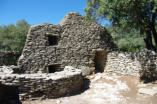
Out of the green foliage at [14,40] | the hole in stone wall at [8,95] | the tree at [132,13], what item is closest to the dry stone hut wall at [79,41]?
the tree at [132,13]

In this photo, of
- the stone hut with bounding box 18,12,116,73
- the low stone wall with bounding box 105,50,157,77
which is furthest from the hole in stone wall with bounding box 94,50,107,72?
the low stone wall with bounding box 105,50,157,77

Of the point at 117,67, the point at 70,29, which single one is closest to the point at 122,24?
the point at 117,67

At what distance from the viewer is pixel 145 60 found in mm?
7566

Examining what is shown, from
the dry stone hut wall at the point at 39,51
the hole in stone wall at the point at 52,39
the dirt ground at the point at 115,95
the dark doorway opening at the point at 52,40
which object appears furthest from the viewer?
the dark doorway opening at the point at 52,40

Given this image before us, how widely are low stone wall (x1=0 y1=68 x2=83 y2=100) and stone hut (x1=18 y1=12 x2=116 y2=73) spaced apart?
3.31 metres

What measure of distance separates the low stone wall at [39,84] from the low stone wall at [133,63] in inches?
179

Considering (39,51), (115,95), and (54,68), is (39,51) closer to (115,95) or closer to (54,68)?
(54,68)

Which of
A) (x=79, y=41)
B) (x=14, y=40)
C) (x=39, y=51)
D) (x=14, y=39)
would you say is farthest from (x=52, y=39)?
(x=14, y=39)

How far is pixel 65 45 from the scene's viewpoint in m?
9.54

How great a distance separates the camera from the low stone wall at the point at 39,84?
516cm

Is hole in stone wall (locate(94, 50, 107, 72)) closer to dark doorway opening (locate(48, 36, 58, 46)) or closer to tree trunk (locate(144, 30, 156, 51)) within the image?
tree trunk (locate(144, 30, 156, 51))

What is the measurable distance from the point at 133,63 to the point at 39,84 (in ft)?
20.4

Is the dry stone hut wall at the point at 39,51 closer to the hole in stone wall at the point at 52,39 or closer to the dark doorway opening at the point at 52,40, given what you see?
the hole in stone wall at the point at 52,39

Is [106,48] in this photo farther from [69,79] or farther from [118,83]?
[69,79]
